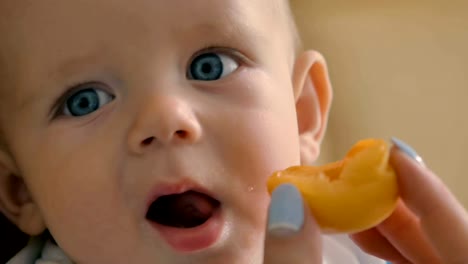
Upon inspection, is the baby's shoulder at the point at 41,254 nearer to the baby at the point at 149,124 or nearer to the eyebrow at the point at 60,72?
the baby at the point at 149,124

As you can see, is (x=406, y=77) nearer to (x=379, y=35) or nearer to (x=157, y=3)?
(x=379, y=35)

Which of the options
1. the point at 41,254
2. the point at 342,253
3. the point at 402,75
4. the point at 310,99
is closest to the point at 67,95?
the point at 41,254

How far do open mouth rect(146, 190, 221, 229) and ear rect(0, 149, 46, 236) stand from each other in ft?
0.73

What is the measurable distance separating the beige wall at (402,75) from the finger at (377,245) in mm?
541

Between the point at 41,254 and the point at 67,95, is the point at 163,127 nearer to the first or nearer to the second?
the point at 67,95

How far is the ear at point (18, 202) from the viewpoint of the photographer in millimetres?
871

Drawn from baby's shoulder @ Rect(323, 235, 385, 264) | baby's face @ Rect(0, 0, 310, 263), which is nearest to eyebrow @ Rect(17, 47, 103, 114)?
baby's face @ Rect(0, 0, 310, 263)

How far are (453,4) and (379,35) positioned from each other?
0.54 ft

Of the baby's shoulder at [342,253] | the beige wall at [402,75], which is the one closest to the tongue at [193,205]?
the baby's shoulder at [342,253]

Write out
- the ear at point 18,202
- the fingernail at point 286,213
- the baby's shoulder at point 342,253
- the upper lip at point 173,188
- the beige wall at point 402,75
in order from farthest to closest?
1. the beige wall at point 402,75
2. the baby's shoulder at point 342,253
3. the ear at point 18,202
4. the upper lip at point 173,188
5. the fingernail at point 286,213

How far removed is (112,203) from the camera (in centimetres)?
72

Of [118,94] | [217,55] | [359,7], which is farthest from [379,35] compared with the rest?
[118,94]

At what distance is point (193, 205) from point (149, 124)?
10cm

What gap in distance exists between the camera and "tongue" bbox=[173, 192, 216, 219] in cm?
70
